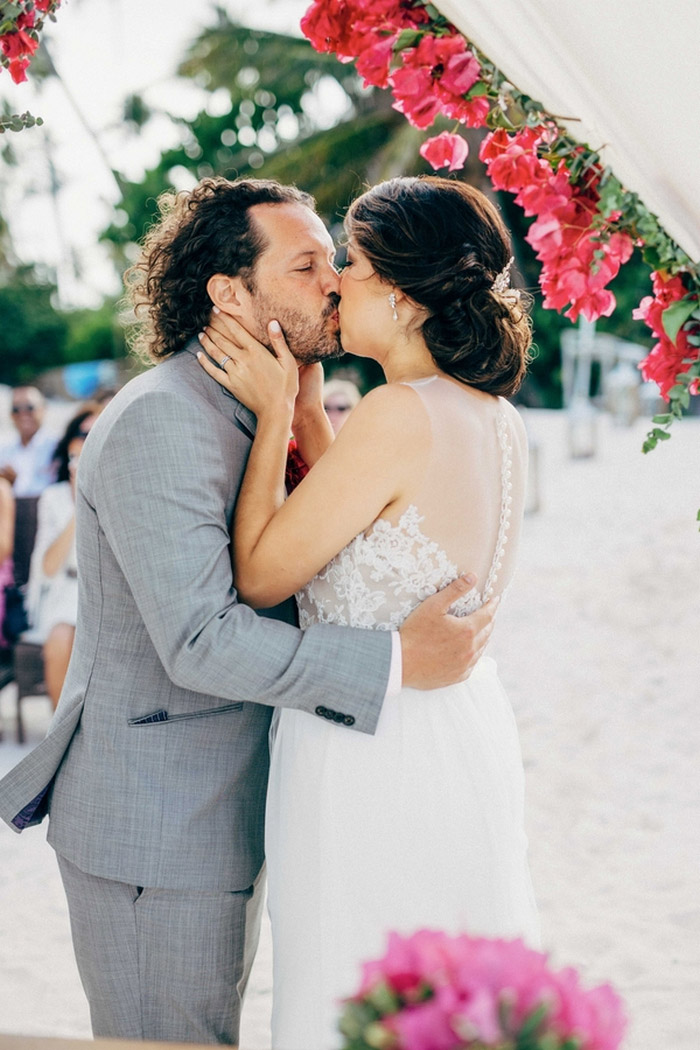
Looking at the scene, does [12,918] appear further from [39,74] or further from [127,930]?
[39,74]

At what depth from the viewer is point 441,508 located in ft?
7.70

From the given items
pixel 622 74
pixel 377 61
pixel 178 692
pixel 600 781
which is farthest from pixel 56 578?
pixel 622 74

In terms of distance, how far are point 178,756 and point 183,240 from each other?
1.28 meters

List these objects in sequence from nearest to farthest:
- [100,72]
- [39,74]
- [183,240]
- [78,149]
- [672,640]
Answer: [183,240] → [672,640] → [39,74] → [100,72] → [78,149]

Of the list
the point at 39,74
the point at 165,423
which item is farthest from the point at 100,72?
the point at 165,423

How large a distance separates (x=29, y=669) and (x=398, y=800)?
4896 mm

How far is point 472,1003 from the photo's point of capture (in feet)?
3.55

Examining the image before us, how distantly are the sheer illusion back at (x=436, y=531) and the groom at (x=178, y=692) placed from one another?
83 mm

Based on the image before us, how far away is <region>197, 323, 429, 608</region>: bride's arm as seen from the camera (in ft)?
7.37

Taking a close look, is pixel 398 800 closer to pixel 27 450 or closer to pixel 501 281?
pixel 501 281

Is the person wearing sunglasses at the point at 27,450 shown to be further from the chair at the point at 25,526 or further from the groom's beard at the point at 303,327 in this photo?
the groom's beard at the point at 303,327

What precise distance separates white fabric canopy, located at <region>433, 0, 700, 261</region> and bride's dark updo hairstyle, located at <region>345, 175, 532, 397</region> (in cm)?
35

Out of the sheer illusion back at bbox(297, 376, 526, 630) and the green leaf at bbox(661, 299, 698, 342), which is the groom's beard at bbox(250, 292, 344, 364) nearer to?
the sheer illusion back at bbox(297, 376, 526, 630)

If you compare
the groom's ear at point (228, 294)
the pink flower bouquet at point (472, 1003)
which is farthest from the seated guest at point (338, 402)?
the pink flower bouquet at point (472, 1003)
